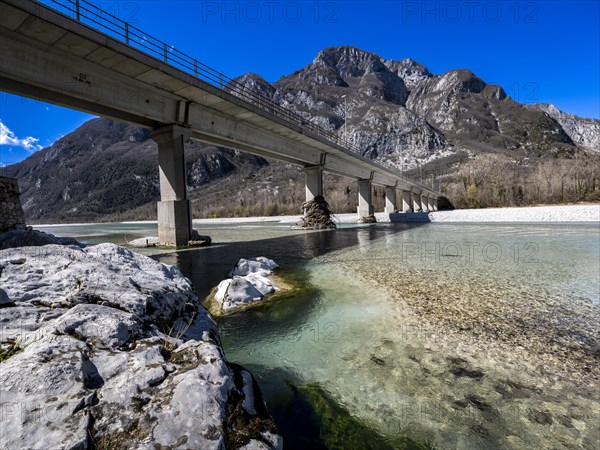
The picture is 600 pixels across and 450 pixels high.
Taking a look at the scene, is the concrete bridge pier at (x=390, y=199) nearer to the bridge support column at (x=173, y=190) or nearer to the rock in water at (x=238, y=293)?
the bridge support column at (x=173, y=190)

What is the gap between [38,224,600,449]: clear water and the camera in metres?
2.90

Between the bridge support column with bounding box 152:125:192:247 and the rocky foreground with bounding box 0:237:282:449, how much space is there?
15053 millimetres

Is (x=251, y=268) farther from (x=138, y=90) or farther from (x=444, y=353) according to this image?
(x=138, y=90)

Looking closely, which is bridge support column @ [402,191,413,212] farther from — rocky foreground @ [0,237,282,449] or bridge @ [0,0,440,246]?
rocky foreground @ [0,237,282,449]

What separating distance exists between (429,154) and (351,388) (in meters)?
198

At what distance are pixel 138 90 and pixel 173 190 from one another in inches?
225

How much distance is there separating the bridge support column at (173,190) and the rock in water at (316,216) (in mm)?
16603

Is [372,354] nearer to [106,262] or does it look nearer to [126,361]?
[126,361]

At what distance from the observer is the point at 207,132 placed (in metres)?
19.8

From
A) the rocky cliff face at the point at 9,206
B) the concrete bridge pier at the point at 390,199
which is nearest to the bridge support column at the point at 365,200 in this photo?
the concrete bridge pier at the point at 390,199

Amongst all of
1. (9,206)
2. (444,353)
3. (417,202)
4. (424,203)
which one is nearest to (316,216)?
(9,206)

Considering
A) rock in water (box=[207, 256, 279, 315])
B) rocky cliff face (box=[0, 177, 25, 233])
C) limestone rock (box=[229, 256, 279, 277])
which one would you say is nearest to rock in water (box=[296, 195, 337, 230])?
limestone rock (box=[229, 256, 279, 277])

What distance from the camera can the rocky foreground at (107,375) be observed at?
5.60 feet

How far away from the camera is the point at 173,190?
18109 millimetres
